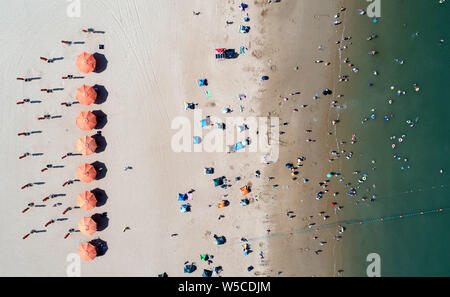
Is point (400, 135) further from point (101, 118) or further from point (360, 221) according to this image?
point (101, 118)

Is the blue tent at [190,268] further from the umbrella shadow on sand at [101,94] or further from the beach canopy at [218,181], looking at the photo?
the umbrella shadow on sand at [101,94]

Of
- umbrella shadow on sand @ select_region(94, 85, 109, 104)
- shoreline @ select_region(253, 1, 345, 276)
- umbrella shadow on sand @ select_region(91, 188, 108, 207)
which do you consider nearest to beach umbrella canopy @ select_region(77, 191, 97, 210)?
umbrella shadow on sand @ select_region(91, 188, 108, 207)

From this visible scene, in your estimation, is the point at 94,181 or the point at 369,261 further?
the point at 369,261

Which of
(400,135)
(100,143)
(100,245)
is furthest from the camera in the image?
(400,135)

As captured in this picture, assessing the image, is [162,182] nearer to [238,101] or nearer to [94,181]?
[94,181]

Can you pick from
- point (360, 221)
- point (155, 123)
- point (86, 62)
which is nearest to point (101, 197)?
point (155, 123)
